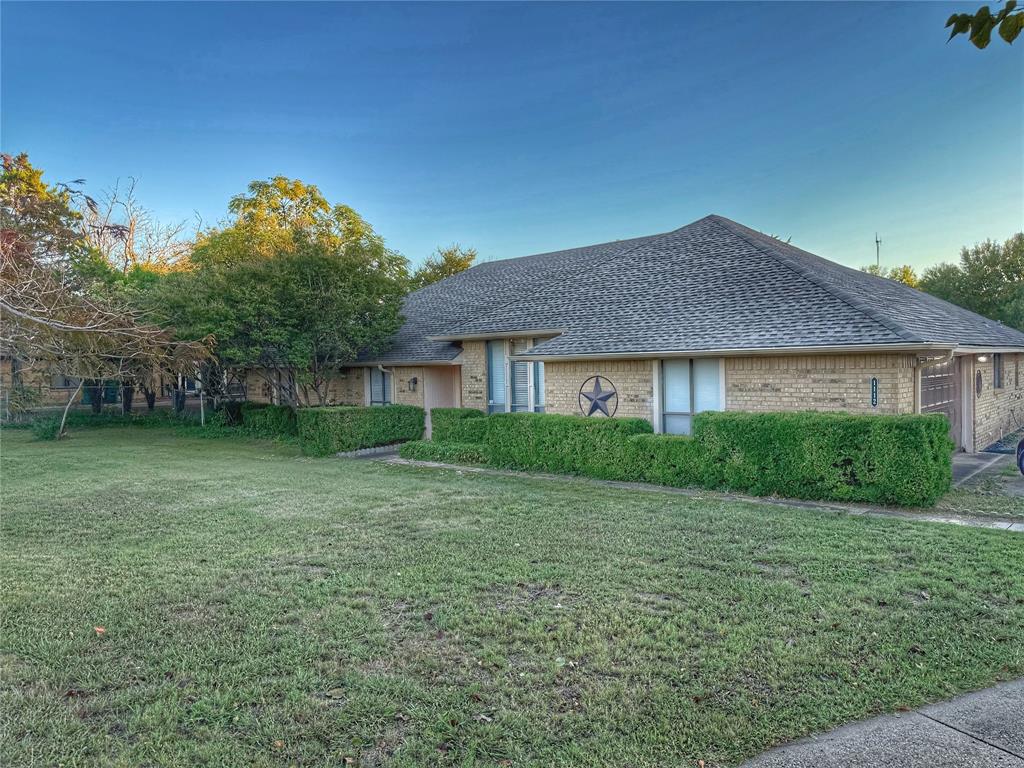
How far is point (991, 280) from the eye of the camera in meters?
35.5

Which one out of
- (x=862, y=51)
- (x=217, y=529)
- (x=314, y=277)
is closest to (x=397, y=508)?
(x=217, y=529)

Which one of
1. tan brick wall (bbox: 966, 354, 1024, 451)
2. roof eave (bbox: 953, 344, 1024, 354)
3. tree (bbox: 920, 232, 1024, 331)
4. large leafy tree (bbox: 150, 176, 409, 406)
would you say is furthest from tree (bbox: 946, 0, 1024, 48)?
tree (bbox: 920, 232, 1024, 331)

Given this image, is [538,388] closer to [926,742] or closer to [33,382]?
[926,742]

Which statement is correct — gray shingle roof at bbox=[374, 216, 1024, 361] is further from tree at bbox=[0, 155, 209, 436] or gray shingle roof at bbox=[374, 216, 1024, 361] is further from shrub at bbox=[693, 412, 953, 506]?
tree at bbox=[0, 155, 209, 436]

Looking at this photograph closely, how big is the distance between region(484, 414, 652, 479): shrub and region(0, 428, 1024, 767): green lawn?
2.78 meters

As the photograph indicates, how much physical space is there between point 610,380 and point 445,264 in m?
27.0

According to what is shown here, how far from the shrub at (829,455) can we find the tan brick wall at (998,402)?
7.08m

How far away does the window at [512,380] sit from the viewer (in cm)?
1536

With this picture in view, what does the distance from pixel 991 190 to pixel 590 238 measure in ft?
46.5

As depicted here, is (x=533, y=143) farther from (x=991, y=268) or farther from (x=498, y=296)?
(x=991, y=268)

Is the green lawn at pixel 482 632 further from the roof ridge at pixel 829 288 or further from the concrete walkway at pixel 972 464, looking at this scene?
the concrete walkway at pixel 972 464

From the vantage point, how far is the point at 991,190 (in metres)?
15.3

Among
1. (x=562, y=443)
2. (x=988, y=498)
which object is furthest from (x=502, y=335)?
(x=988, y=498)

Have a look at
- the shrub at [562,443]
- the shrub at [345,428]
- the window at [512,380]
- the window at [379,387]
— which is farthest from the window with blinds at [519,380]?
the window at [379,387]
